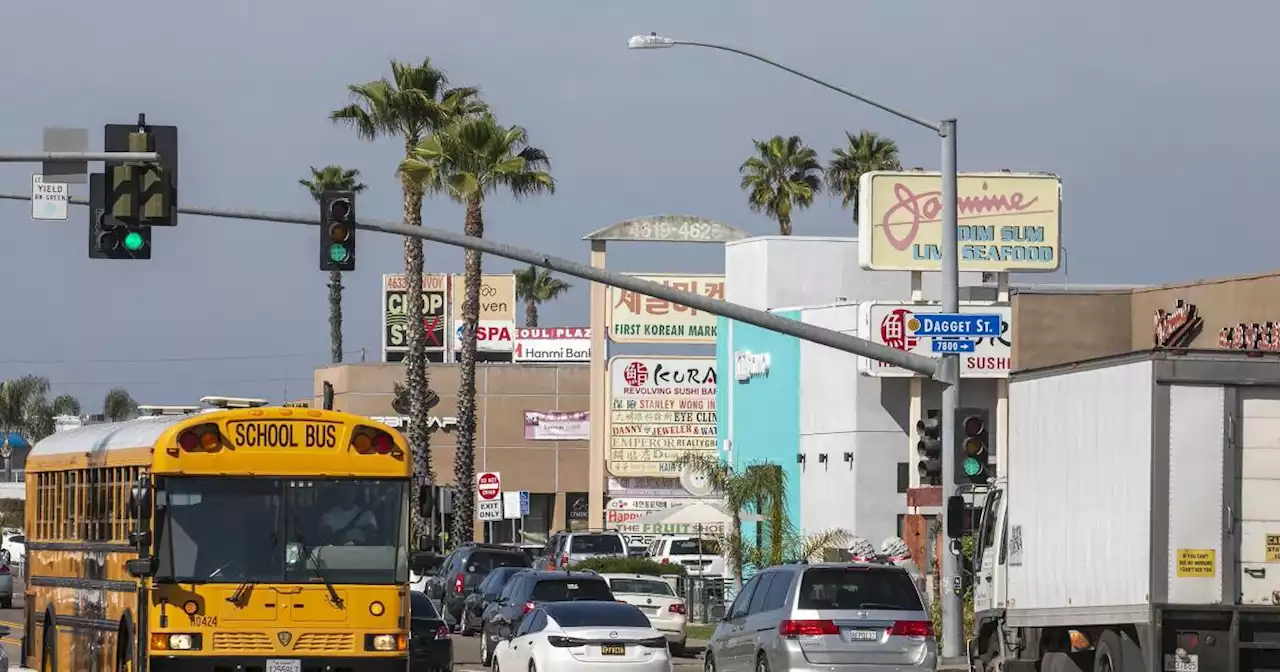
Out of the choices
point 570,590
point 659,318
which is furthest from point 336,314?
point 570,590

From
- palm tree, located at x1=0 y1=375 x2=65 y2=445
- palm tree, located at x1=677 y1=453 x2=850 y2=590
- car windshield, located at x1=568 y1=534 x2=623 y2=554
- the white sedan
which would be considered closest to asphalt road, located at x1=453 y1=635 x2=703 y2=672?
the white sedan

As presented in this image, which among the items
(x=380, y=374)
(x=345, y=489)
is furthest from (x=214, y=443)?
(x=380, y=374)

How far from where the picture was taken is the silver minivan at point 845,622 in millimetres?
23453

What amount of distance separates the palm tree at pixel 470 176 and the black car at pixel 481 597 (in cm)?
1510

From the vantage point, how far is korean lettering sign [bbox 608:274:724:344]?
65.1 meters

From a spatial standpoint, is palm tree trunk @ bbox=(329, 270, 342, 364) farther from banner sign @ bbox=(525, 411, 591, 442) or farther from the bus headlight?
the bus headlight

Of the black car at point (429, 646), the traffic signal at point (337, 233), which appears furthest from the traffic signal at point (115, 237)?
the black car at point (429, 646)

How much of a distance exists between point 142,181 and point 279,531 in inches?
270

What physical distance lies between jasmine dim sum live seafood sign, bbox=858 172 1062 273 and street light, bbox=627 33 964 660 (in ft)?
58.4

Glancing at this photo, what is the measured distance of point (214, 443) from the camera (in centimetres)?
1925

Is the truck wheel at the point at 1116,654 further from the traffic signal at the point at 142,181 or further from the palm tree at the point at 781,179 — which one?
the palm tree at the point at 781,179

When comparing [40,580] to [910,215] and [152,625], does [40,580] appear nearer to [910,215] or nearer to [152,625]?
[152,625]

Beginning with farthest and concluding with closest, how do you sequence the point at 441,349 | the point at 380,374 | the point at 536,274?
1. the point at 536,274
2. the point at 441,349
3. the point at 380,374

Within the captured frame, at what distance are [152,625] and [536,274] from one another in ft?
376
